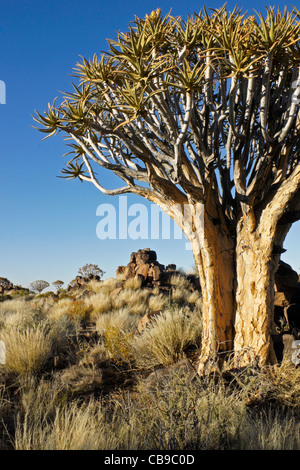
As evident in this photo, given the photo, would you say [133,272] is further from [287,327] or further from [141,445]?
[141,445]

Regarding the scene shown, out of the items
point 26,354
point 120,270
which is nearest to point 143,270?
point 120,270

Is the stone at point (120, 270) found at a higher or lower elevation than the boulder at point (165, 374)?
higher

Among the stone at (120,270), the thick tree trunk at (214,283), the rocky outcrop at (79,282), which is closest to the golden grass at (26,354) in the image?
the thick tree trunk at (214,283)

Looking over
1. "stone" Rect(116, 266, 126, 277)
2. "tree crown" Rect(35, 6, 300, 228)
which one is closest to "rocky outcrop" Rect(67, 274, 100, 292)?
"stone" Rect(116, 266, 126, 277)

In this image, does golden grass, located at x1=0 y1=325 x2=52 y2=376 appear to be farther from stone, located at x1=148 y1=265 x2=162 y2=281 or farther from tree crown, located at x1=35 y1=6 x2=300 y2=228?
stone, located at x1=148 y1=265 x2=162 y2=281

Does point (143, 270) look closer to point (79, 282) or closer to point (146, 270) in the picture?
point (146, 270)

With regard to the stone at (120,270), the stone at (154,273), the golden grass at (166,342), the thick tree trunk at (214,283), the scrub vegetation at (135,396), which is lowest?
the scrub vegetation at (135,396)

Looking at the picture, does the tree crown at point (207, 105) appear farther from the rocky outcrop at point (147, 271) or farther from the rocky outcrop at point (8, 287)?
the rocky outcrop at point (8, 287)

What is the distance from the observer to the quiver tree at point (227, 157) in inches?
235

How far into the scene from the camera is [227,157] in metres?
6.46

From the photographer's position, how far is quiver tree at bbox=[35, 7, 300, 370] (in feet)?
19.6

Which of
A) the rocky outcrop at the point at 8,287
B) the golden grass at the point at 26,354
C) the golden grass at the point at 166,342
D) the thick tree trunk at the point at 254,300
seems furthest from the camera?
the rocky outcrop at the point at 8,287

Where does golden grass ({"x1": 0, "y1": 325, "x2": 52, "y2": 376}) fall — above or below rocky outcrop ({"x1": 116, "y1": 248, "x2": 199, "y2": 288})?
below
